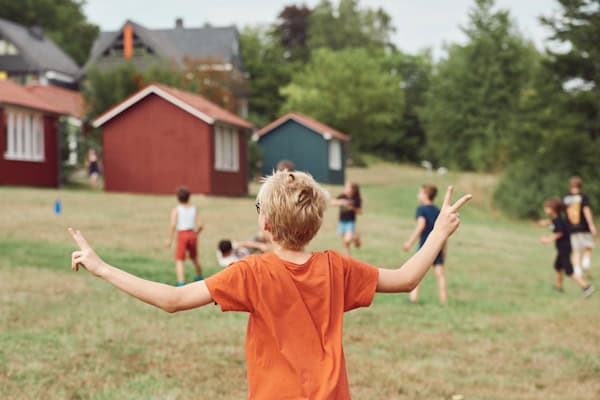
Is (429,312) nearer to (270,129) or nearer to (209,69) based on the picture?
(270,129)

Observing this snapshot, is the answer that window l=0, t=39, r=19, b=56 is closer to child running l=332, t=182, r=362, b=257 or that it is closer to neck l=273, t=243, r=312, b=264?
child running l=332, t=182, r=362, b=257

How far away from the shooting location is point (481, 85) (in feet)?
216

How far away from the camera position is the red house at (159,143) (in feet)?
107

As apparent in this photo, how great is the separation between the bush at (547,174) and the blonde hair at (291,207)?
30803 millimetres

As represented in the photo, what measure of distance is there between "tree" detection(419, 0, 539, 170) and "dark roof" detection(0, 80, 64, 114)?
37.7m

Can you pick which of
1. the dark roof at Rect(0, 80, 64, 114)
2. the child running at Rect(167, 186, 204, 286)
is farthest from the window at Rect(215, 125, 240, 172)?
the child running at Rect(167, 186, 204, 286)

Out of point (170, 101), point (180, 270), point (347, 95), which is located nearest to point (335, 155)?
point (347, 95)

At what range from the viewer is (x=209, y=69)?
53094mm

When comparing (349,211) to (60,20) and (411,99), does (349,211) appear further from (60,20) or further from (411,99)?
(411,99)

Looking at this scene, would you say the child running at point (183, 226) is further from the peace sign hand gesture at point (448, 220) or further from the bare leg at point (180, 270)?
the peace sign hand gesture at point (448, 220)

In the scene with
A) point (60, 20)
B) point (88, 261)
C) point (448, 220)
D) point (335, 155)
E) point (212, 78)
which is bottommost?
point (88, 261)

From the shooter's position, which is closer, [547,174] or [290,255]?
[290,255]

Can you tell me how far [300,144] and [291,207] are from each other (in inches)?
1819

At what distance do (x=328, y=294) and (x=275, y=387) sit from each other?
0.44m
